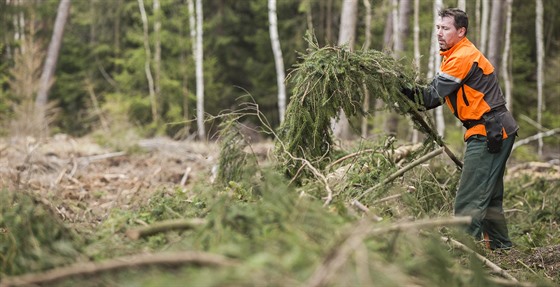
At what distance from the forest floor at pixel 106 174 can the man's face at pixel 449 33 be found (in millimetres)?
1873

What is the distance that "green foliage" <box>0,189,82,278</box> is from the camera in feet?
9.05

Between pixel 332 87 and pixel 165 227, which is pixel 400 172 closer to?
pixel 332 87

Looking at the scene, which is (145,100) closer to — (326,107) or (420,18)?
(420,18)

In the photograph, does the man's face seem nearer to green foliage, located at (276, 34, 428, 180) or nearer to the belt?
green foliage, located at (276, 34, 428, 180)

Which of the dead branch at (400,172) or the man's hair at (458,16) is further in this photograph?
the man's hair at (458,16)

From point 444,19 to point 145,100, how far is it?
1938 centimetres

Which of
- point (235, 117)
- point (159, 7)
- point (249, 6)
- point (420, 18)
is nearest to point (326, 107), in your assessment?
point (235, 117)

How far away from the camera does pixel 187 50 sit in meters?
24.9

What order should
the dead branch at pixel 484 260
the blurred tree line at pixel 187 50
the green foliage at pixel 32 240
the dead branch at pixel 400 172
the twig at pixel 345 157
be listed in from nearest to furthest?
the green foliage at pixel 32 240 → the dead branch at pixel 484 260 → the dead branch at pixel 400 172 → the twig at pixel 345 157 → the blurred tree line at pixel 187 50

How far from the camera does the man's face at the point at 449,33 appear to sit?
5.08 metres

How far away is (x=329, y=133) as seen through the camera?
5.77 metres

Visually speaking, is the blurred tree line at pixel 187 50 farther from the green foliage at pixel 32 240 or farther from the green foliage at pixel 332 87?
the green foliage at pixel 32 240

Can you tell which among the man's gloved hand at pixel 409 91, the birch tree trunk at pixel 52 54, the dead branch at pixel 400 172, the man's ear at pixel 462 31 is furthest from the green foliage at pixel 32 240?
the birch tree trunk at pixel 52 54

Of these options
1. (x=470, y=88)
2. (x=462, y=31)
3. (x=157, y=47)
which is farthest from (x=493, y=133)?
(x=157, y=47)
